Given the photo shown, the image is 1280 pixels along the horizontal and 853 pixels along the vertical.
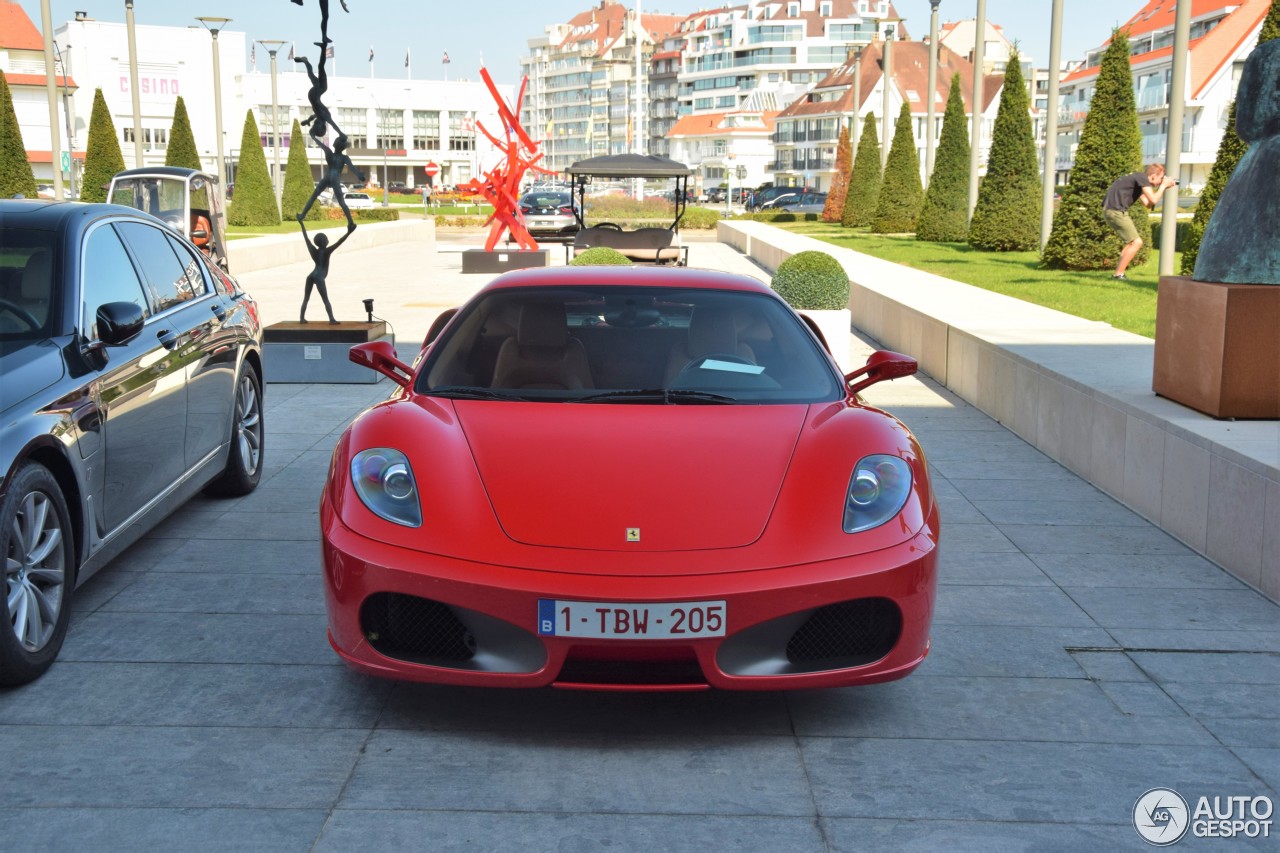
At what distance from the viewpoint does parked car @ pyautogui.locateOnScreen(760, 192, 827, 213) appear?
7588 centimetres

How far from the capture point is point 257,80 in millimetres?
121875

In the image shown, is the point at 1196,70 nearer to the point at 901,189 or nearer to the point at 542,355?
the point at 901,189

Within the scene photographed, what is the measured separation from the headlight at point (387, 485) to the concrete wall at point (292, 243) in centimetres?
2062

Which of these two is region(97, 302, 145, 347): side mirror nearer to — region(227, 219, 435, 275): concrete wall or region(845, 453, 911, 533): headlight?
region(845, 453, 911, 533): headlight

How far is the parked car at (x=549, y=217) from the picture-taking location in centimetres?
3170

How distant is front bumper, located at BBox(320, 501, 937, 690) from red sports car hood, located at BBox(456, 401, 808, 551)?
0.64 feet

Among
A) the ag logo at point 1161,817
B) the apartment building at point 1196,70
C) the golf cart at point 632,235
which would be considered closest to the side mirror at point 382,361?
the ag logo at point 1161,817

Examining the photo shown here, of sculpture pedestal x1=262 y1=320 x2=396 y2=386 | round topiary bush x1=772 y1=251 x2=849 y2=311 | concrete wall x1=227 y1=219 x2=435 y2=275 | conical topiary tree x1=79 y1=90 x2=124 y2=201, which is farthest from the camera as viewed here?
conical topiary tree x1=79 y1=90 x2=124 y2=201

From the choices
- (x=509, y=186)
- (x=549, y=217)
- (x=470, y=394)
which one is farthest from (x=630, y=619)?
(x=549, y=217)

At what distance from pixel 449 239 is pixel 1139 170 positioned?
2568 cm

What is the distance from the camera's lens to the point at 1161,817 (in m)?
3.70

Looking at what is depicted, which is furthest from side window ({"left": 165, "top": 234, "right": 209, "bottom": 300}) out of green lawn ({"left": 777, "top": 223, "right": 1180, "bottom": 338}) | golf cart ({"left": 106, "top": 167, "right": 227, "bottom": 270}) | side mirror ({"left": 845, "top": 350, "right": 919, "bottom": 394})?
golf cart ({"left": 106, "top": 167, "right": 227, "bottom": 270})

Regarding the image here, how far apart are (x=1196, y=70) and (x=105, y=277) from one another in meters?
85.9
